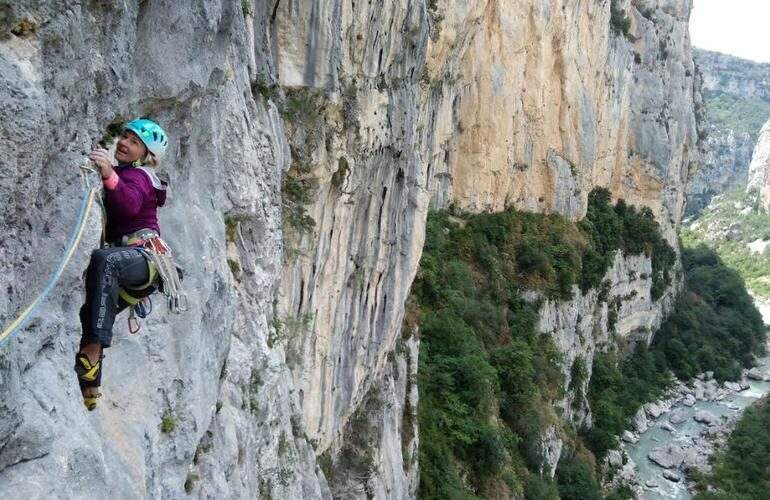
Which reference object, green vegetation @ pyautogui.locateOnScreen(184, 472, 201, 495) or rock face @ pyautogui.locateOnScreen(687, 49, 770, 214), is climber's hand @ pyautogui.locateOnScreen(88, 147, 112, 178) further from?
rock face @ pyautogui.locateOnScreen(687, 49, 770, 214)

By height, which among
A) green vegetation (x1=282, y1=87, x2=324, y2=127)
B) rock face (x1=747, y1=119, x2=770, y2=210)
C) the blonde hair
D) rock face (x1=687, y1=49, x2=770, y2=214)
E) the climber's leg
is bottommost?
the climber's leg

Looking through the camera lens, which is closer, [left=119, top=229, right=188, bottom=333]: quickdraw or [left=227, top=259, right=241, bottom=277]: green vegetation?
[left=119, top=229, right=188, bottom=333]: quickdraw

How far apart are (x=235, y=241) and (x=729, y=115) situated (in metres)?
142

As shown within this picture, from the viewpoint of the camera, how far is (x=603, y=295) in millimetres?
33688

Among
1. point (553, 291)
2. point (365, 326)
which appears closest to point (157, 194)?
point (365, 326)

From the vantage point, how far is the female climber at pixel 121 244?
362cm

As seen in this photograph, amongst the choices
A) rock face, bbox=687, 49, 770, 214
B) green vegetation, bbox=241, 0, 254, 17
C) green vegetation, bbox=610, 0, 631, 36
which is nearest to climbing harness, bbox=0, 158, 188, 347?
green vegetation, bbox=241, 0, 254, 17

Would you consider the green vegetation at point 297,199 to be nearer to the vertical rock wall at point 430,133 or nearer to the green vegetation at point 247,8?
the vertical rock wall at point 430,133

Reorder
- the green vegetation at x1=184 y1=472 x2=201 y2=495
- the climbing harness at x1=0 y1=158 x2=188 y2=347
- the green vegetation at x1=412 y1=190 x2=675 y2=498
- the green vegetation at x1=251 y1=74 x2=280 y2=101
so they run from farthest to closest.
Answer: the green vegetation at x1=412 y1=190 x2=675 y2=498 < the green vegetation at x1=251 y1=74 x2=280 y2=101 < the green vegetation at x1=184 y1=472 x2=201 y2=495 < the climbing harness at x1=0 y1=158 x2=188 y2=347

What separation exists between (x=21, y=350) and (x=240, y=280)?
3931mm

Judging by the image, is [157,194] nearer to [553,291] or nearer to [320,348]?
[320,348]

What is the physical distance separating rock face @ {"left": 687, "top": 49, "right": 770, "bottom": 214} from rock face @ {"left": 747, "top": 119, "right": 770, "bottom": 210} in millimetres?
6118

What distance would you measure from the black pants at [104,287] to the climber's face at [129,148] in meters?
0.64

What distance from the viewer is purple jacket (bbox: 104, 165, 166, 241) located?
150 inches
